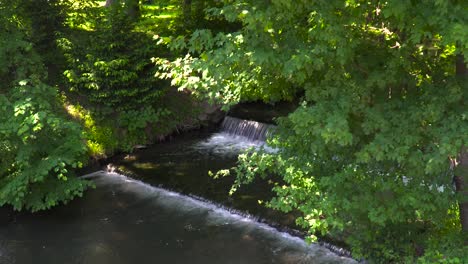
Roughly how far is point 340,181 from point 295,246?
3.44 meters

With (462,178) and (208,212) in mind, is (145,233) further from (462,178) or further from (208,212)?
(462,178)

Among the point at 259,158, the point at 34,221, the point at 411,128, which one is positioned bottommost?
the point at 34,221

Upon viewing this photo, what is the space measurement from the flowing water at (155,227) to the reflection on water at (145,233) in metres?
0.02

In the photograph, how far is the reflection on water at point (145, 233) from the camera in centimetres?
938

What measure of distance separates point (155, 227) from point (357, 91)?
5978mm

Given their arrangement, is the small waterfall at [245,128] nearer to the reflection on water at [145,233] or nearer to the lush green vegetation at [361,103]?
the reflection on water at [145,233]

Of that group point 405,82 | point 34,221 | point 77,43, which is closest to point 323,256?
point 405,82

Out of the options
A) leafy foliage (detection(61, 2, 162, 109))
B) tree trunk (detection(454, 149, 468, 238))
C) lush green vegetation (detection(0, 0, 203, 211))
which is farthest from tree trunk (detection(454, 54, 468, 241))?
leafy foliage (detection(61, 2, 162, 109))

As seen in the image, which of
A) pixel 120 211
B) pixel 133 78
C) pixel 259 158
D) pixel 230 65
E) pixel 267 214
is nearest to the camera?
pixel 230 65

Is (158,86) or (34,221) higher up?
(158,86)

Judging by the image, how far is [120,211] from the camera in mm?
11297

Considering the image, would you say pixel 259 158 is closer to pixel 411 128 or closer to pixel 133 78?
pixel 411 128

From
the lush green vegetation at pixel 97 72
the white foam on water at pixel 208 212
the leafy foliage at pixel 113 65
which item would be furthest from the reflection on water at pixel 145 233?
the leafy foliage at pixel 113 65

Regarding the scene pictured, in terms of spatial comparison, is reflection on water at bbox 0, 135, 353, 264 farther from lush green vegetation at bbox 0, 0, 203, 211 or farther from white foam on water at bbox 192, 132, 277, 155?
lush green vegetation at bbox 0, 0, 203, 211
